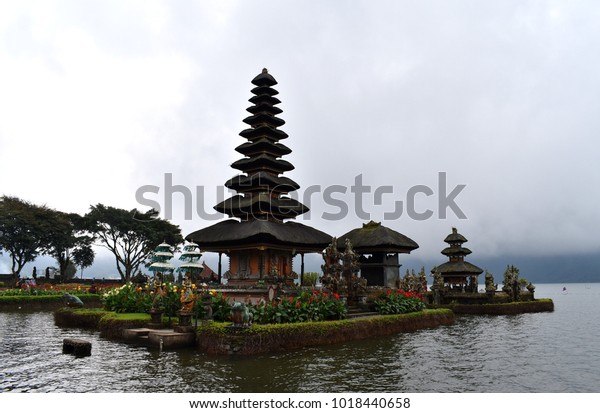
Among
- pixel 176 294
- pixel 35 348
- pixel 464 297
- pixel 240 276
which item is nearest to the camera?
pixel 35 348

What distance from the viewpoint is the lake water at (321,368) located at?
1323 centimetres

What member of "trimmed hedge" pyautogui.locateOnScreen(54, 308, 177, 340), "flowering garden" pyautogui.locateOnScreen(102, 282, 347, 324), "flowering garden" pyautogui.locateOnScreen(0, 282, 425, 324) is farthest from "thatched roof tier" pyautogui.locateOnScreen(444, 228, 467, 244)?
"trimmed hedge" pyautogui.locateOnScreen(54, 308, 177, 340)

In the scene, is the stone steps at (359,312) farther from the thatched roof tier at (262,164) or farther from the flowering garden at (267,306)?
the thatched roof tier at (262,164)

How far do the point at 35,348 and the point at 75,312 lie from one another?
31.7 feet

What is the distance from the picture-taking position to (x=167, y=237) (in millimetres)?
62906

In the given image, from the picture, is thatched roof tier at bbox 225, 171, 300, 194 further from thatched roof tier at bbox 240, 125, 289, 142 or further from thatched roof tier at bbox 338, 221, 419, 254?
thatched roof tier at bbox 338, 221, 419, 254

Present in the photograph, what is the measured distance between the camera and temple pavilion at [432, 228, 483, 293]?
5400 centimetres

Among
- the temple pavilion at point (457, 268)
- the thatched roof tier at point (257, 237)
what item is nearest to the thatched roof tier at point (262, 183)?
the thatched roof tier at point (257, 237)

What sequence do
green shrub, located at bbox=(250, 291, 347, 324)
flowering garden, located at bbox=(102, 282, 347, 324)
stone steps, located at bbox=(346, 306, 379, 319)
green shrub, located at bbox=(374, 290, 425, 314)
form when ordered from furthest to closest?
green shrub, located at bbox=(374, 290, 425, 314) < stone steps, located at bbox=(346, 306, 379, 319) < flowering garden, located at bbox=(102, 282, 347, 324) < green shrub, located at bbox=(250, 291, 347, 324)

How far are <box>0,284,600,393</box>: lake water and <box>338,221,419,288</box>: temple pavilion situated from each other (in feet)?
55.0

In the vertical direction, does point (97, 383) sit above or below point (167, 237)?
below

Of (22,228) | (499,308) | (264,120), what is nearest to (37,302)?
(22,228)
